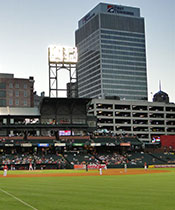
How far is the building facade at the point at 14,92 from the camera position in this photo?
118 meters

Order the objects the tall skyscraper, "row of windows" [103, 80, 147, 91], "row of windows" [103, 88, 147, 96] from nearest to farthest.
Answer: "row of windows" [103, 88, 147, 96], "row of windows" [103, 80, 147, 91], the tall skyscraper

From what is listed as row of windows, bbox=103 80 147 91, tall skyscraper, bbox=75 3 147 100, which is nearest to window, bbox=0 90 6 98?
tall skyscraper, bbox=75 3 147 100

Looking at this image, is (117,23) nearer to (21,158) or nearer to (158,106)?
(158,106)

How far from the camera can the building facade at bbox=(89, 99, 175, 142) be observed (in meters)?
126

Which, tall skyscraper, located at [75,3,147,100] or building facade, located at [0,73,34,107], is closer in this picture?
building facade, located at [0,73,34,107]

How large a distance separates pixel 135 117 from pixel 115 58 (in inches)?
2622

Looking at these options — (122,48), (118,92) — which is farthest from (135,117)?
(122,48)

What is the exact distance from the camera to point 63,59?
76.9 m

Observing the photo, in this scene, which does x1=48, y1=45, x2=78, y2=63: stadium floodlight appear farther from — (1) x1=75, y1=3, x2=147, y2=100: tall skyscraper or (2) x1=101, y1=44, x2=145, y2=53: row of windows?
(2) x1=101, y1=44, x2=145, y2=53: row of windows

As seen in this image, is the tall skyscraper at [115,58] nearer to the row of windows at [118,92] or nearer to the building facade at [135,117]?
the row of windows at [118,92]

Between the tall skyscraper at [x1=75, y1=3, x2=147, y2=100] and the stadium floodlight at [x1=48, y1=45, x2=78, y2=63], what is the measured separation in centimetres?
10536

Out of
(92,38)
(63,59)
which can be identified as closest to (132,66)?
(92,38)

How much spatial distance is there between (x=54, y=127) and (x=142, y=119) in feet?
200

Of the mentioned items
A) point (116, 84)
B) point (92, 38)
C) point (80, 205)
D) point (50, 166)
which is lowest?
point (50, 166)
